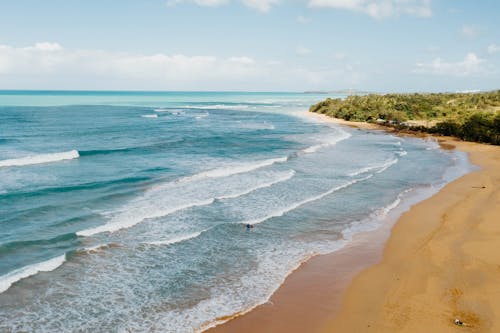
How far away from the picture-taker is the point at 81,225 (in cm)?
1852

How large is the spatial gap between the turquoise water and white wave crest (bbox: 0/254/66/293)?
4 cm

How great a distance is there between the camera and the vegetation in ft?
157

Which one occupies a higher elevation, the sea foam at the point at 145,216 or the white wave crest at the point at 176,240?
the sea foam at the point at 145,216

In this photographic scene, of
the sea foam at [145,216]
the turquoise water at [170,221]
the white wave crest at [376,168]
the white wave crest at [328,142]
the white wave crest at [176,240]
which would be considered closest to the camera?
the turquoise water at [170,221]

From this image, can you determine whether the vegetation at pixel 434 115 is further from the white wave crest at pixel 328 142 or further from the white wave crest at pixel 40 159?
the white wave crest at pixel 40 159

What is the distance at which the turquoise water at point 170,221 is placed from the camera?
12.3 metres

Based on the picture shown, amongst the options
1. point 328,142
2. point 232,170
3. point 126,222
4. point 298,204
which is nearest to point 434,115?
point 328,142

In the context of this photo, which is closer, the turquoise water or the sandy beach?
the sandy beach

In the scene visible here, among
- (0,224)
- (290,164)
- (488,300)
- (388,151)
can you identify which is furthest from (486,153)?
(0,224)

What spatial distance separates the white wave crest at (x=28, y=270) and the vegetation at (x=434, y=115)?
45.2m

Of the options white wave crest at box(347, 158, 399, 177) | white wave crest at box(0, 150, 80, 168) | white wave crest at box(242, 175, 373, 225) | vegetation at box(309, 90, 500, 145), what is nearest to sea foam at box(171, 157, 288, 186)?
white wave crest at box(347, 158, 399, 177)

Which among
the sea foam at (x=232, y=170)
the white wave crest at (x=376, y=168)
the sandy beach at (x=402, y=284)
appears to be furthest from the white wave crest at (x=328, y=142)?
the sandy beach at (x=402, y=284)

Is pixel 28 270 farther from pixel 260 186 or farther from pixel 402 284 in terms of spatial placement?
pixel 260 186

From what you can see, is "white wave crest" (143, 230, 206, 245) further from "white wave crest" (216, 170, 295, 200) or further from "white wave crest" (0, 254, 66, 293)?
"white wave crest" (216, 170, 295, 200)
